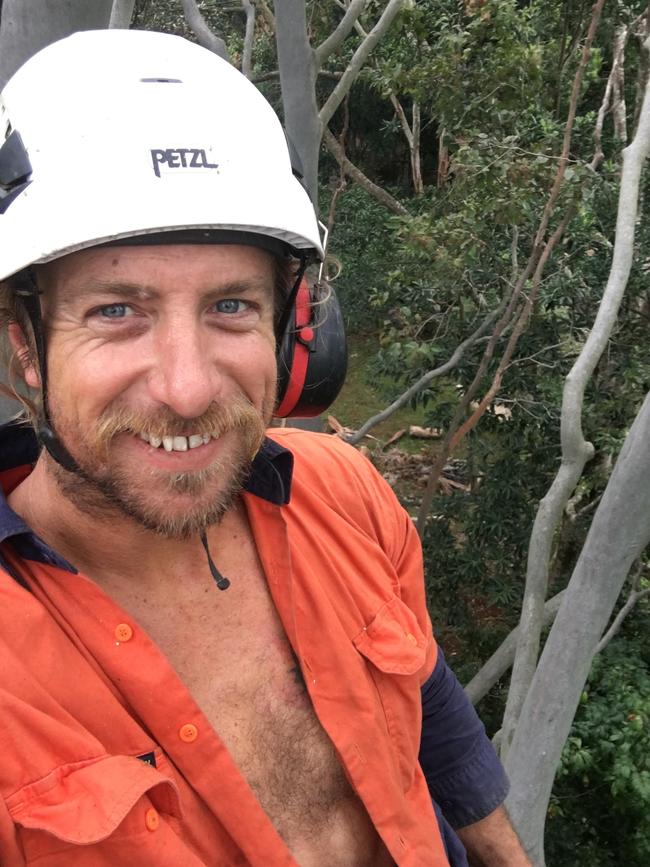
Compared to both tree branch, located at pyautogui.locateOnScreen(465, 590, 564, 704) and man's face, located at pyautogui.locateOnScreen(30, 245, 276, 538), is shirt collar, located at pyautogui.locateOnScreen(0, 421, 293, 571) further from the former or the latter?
tree branch, located at pyautogui.locateOnScreen(465, 590, 564, 704)

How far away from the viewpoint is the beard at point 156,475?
60.9 inches

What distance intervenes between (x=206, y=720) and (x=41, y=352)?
2.61ft

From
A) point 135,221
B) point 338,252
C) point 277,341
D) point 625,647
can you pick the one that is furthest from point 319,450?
point 338,252

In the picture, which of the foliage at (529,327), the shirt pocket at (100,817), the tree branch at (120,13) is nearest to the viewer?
the shirt pocket at (100,817)

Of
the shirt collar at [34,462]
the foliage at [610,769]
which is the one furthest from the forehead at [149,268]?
the foliage at [610,769]

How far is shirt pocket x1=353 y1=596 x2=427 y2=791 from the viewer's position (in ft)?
6.23

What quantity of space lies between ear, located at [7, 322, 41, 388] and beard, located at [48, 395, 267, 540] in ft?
0.49

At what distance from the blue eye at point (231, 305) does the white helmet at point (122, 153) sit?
0.46ft

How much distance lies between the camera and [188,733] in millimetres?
1539

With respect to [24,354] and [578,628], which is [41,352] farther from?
[578,628]

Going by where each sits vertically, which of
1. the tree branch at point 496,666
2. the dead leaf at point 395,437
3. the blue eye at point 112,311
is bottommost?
the dead leaf at point 395,437

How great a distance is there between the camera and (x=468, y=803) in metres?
2.23

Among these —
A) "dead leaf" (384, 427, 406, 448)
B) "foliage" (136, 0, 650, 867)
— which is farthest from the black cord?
"dead leaf" (384, 427, 406, 448)

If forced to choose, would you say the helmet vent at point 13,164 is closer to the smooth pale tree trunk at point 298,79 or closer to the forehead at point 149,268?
the forehead at point 149,268
